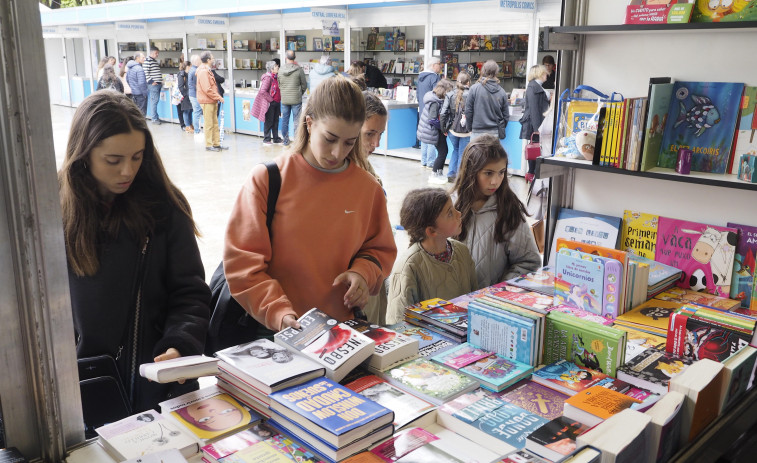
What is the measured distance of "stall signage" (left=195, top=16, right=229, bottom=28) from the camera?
528 inches

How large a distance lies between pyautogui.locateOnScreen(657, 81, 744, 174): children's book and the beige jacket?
0.96 meters

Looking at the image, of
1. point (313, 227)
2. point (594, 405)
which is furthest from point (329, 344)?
point (594, 405)

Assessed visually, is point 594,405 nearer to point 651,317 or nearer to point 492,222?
point 651,317

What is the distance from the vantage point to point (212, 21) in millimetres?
13562

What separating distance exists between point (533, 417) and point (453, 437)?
22cm

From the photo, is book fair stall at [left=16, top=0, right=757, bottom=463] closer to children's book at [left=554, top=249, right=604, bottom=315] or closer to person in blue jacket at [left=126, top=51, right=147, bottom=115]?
children's book at [left=554, top=249, right=604, bottom=315]

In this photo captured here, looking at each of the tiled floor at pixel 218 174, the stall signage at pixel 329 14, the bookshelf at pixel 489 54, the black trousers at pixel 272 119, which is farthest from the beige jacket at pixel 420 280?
the black trousers at pixel 272 119

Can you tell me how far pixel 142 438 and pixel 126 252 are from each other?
0.64 metres

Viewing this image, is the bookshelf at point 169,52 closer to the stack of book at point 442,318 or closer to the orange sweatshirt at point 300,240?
the orange sweatshirt at point 300,240

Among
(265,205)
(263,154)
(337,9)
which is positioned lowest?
(263,154)

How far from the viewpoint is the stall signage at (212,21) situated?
13.4 m

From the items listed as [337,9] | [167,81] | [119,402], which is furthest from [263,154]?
[119,402]

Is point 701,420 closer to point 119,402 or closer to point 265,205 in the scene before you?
point 265,205

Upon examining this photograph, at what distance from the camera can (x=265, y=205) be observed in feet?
6.36
